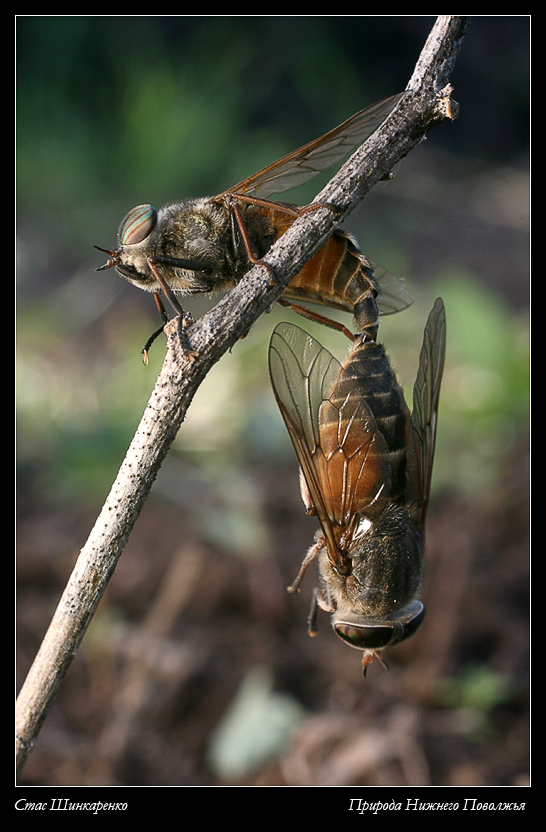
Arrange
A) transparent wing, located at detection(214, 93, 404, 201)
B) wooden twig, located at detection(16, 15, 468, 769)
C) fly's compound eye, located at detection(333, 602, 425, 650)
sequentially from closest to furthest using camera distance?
wooden twig, located at detection(16, 15, 468, 769) → fly's compound eye, located at detection(333, 602, 425, 650) → transparent wing, located at detection(214, 93, 404, 201)

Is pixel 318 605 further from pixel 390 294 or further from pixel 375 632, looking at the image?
pixel 390 294

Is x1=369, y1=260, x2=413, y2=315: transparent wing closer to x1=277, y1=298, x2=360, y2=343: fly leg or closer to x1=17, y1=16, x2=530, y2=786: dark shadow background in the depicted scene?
x1=277, y1=298, x2=360, y2=343: fly leg

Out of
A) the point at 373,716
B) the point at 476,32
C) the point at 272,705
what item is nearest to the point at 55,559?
the point at 272,705

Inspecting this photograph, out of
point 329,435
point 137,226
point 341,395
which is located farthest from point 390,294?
point 137,226

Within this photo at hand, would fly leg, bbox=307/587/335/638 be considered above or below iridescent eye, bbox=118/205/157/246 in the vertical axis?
below

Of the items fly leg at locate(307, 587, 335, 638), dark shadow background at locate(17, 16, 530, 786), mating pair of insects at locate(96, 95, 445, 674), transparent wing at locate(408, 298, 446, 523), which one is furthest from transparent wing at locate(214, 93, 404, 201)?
dark shadow background at locate(17, 16, 530, 786)

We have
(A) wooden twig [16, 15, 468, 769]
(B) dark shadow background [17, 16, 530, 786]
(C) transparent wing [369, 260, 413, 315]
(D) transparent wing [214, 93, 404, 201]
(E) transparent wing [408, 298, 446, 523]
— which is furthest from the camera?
(B) dark shadow background [17, 16, 530, 786]
